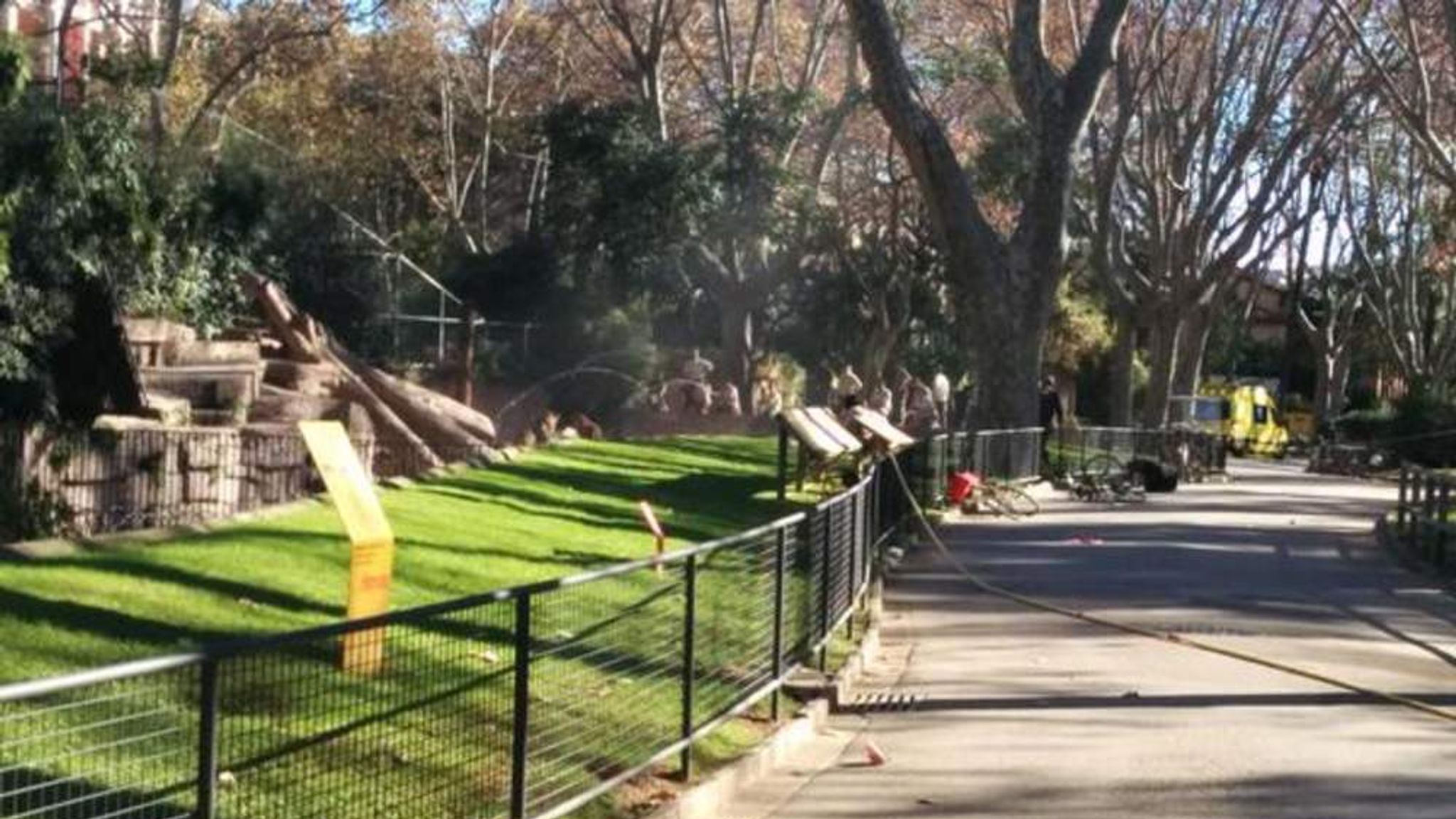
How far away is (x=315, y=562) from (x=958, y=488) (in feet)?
54.4

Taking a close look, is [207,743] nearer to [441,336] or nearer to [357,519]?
[357,519]

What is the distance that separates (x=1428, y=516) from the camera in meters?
25.5

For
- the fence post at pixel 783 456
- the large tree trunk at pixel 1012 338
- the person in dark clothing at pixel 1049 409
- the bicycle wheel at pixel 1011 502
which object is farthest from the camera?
the person in dark clothing at pixel 1049 409

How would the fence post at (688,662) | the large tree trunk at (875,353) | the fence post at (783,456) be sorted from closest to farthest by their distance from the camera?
1. the fence post at (688,662)
2. the fence post at (783,456)
3. the large tree trunk at (875,353)

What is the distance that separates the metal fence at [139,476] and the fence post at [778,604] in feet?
14.8

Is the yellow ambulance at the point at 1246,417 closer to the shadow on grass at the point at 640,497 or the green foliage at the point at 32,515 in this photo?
the shadow on grass at the point at 640,497

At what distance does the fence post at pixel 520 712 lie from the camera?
8188 mm

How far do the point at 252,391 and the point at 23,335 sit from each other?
4.36 meters

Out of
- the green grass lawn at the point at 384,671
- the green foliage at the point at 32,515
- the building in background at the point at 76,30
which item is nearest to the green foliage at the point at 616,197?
the building in background at the point at 76,30

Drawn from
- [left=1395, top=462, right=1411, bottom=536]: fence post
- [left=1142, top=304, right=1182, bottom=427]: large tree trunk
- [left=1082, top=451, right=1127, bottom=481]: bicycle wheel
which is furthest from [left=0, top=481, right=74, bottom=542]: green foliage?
[left=1142, top=304, right=1182, bottom=427]: large tree trunk

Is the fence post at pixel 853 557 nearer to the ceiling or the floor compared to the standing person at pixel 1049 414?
nearer to the floor

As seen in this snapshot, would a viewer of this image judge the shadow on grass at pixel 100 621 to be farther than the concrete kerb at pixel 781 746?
Yes

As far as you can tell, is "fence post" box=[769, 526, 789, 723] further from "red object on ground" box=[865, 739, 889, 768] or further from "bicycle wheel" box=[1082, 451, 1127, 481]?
"bicycle wheel" box=[1082, 451, 1127, 481]

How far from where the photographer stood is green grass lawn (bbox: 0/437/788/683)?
10.1 meters
